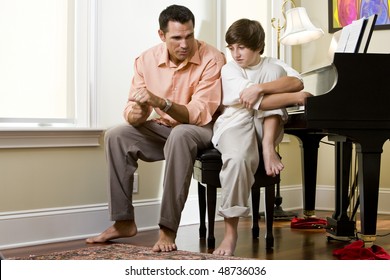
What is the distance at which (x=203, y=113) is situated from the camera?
10.1 feet

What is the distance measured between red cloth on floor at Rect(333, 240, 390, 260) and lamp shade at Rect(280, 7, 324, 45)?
1.76 m

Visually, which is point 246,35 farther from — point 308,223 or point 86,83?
point 308,223

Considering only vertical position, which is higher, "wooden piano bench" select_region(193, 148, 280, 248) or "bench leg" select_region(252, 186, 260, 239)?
"wooden piano bench" select_region(193, 148, 280, 248)

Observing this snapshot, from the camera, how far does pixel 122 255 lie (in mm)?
2781

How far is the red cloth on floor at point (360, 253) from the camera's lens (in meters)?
2.82

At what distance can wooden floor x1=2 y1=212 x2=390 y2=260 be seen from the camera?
3.01 metres

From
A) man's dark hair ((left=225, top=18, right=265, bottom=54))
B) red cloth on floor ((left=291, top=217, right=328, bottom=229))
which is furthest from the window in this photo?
red cloth on floor ((left=291, top=217, right=328, bottom=229))

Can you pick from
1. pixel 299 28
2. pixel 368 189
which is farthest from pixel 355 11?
pixel 368 189

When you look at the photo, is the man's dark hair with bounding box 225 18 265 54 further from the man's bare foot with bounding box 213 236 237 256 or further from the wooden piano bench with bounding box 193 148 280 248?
the man's bare foot with bounding box 213 236 237 256

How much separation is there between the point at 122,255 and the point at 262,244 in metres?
0.85

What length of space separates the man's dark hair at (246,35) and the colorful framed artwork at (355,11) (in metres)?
1.97

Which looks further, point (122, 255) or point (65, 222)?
point (65, 222)

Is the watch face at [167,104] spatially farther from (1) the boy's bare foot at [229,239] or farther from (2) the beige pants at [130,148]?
(1) the boy's bare foot at [229,239]

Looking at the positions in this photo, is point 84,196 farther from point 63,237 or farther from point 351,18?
point 351,18
